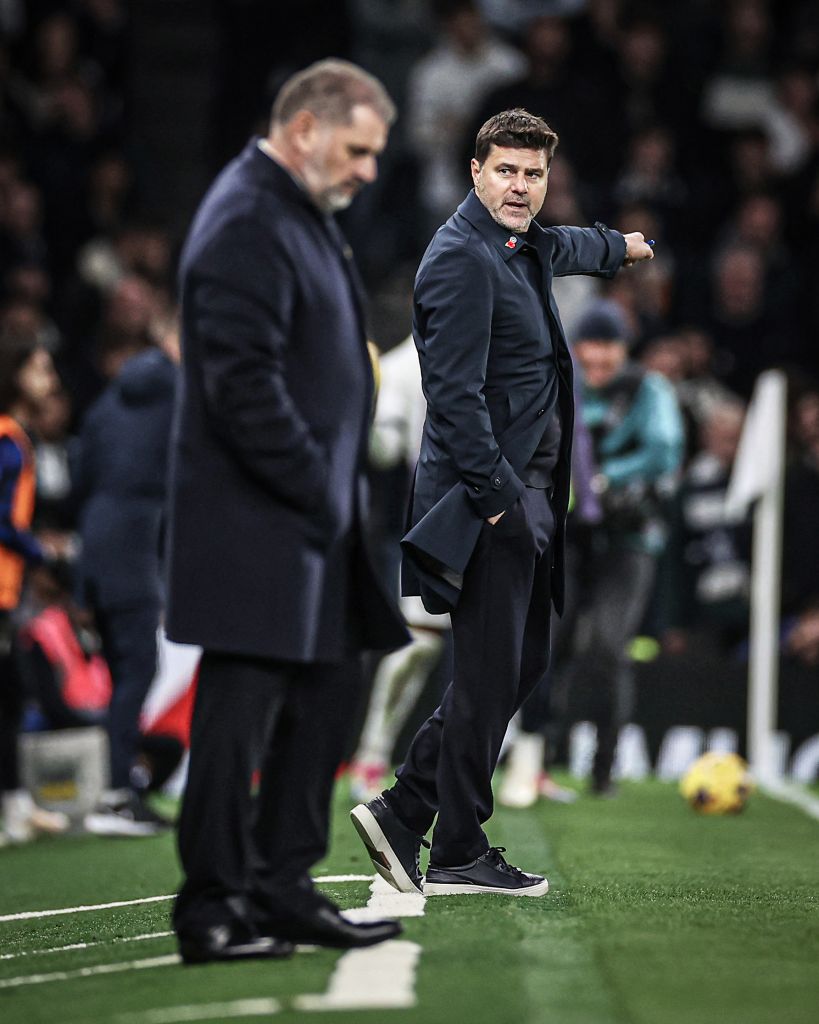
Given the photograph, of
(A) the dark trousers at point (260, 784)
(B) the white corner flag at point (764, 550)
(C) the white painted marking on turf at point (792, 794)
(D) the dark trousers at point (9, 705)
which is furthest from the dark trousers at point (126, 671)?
(A) the dark trousers at point (260, 784)

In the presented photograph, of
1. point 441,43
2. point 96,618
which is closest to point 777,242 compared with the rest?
point 441,43

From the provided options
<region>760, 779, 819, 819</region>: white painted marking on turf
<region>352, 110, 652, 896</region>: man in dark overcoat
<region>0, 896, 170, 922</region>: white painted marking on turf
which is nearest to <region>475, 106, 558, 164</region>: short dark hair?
<region>352, 110, 652, 896</region>: man in dark overcoat

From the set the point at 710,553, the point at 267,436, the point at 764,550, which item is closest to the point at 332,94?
the point at 267,436

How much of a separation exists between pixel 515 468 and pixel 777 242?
8434mm

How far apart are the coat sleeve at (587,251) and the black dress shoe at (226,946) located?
6.31ft

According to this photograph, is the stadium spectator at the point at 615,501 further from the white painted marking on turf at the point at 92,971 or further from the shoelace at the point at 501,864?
the white painted marking on turf at the point at 92,971

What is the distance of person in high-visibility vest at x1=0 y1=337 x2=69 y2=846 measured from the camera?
7.48m

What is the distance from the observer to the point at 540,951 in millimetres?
3902

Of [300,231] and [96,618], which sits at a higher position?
[300,231]

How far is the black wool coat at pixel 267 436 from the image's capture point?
3.77 metres

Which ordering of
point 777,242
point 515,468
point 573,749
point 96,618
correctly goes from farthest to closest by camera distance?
point 777,242
point 573,749
point 96,618
point 515,468

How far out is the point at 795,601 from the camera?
10.1 metres

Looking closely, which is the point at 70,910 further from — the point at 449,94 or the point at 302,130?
the point at 449,94

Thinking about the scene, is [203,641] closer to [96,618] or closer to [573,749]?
[96,618]
